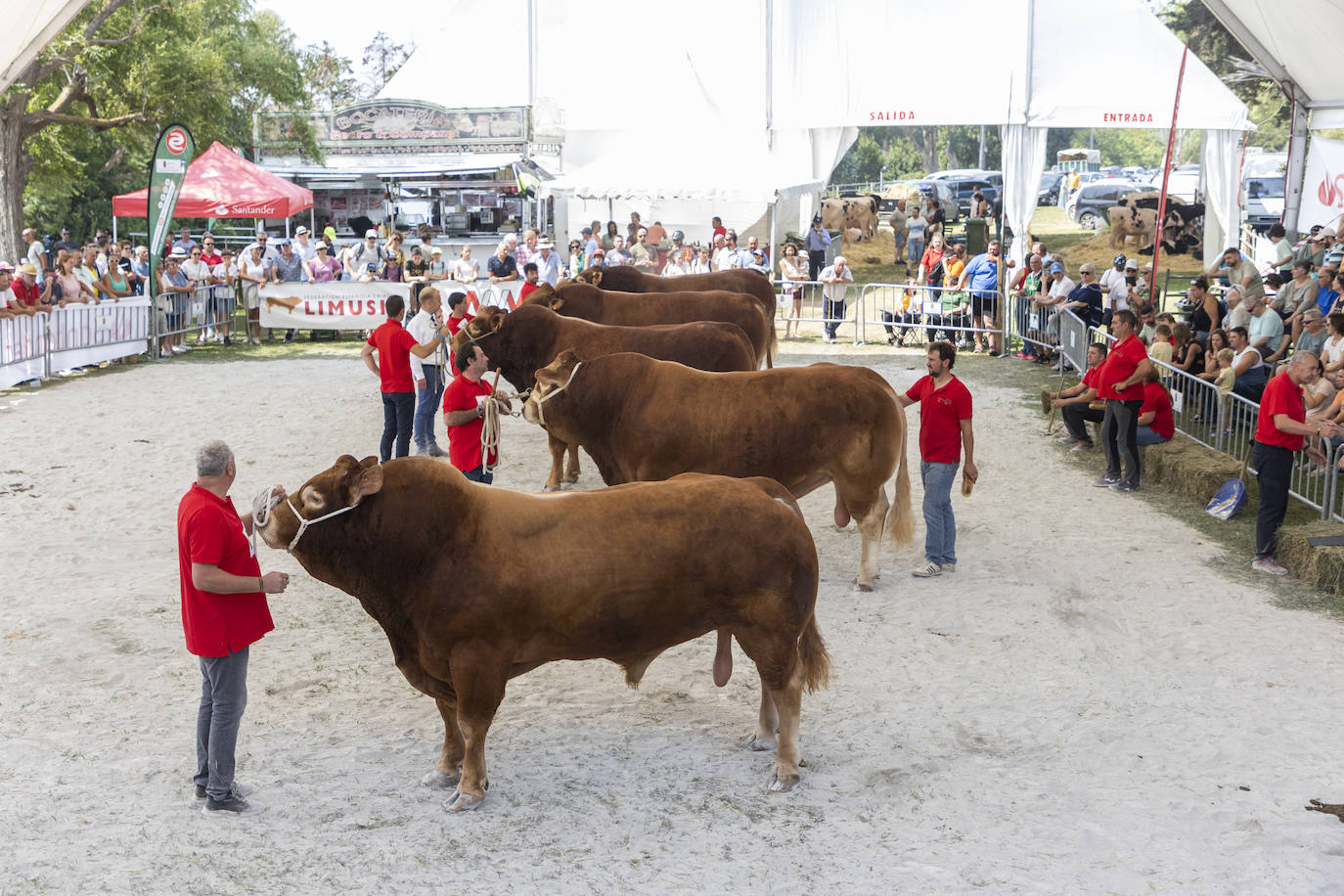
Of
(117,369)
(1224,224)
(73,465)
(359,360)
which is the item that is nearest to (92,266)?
(117,369)

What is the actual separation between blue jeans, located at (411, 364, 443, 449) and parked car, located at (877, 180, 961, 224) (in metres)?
26.6

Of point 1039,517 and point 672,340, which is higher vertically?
point 672,340

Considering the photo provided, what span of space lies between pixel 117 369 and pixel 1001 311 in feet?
43.4

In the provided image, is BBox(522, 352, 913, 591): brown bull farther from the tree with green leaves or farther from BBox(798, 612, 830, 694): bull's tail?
the tree with green leaves

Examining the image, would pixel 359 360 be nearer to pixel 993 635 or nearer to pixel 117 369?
pixel 117 369

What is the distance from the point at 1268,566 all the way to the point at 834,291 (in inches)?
496

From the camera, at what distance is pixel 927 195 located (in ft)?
127

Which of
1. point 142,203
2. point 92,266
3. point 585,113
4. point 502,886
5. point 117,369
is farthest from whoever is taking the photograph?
point 585,113

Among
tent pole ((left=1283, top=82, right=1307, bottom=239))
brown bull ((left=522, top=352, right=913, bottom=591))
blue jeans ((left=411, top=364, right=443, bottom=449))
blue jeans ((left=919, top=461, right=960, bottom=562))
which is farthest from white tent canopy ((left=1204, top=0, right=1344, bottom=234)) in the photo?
blue jeans ((left=411, top=364, right=443, bottom=449))

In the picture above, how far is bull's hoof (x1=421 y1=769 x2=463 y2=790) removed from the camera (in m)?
5.48

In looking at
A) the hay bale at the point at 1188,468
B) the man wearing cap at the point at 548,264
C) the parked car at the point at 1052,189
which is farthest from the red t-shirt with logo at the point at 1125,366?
the parked car at the point at 1052,189

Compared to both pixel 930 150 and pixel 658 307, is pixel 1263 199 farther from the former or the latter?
pixel 930 150

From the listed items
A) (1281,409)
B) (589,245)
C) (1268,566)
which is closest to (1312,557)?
(1268,566)

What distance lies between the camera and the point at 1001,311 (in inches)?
762
